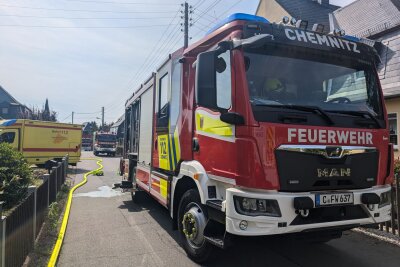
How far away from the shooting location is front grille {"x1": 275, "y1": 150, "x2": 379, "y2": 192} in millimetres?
3793

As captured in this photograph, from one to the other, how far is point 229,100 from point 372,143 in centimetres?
187

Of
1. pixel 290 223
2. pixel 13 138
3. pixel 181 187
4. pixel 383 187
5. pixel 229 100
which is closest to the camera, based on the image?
pixel 290 223

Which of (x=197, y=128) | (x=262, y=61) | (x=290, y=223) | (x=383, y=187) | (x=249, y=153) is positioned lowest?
(x=290, y=223)

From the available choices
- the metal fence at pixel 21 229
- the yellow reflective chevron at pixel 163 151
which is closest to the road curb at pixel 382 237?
the yellow reflective chevron at pixel 163 151

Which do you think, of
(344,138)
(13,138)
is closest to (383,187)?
(344,138)

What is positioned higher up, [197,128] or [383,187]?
[197,128]

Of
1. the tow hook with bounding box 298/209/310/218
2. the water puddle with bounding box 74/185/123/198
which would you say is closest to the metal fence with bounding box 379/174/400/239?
the tow hook with bounding box 298/209/310/218

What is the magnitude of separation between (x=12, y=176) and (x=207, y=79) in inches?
231

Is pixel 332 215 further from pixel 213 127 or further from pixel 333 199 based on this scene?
pixel 213 127

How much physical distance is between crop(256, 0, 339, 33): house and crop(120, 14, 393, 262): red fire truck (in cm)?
1568

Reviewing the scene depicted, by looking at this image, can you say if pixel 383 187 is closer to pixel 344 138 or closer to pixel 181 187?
pixel 344 138

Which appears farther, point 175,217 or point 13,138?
point 13,138

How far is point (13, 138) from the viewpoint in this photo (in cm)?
1875

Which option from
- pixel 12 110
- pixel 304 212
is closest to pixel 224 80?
pixel 304 212
